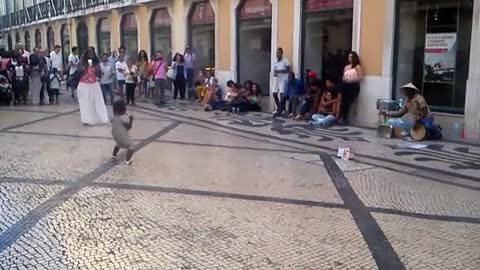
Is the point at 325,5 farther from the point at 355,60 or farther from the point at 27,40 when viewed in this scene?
the point at 27,40

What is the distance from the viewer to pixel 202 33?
55.6 feet

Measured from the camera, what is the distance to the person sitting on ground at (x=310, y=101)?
38.4 ft

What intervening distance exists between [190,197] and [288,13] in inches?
324

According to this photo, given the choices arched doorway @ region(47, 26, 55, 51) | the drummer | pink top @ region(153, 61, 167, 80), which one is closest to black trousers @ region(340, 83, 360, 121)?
the drummer

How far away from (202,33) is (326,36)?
557 centimetres

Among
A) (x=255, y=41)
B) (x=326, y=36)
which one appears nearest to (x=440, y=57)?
(x=326, y=36)

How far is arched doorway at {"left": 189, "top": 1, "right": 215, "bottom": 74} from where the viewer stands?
16375 millimetres

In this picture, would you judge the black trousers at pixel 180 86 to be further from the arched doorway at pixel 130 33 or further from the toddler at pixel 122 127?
the toddler at pixel 122 127

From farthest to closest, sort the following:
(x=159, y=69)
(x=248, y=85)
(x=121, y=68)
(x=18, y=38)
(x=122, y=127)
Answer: (x=18, y=38)
(x=121, y=68)
(x=159, y=69)
(x=248, y=85)
(x=122, y=127)

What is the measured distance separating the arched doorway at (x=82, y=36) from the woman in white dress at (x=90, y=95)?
16.3 m

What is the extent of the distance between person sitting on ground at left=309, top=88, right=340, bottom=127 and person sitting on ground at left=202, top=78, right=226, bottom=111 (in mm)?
3261

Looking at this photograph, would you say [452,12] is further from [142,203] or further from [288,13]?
[142,203]

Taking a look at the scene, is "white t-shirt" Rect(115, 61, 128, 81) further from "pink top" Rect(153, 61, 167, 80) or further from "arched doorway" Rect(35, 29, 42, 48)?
"arched doorway" Rect(35, 29, 42, 48)

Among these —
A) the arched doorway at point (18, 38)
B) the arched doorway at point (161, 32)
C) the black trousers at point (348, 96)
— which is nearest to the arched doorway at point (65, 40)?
the arched doorway at point (18, 38)
